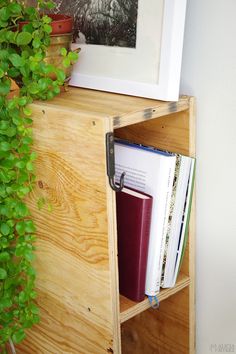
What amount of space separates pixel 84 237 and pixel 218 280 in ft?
1.19

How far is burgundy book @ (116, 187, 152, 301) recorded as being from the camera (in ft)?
3.17

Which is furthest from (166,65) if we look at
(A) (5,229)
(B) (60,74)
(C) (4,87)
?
(A) (5,229)

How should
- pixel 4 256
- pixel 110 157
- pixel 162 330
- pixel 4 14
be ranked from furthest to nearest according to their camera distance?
pixel 162 330, pixel 4 256, pixel 4 14, pixel 110 157

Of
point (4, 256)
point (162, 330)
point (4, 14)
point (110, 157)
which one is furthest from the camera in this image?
point (162, 330)

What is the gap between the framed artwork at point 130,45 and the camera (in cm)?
96

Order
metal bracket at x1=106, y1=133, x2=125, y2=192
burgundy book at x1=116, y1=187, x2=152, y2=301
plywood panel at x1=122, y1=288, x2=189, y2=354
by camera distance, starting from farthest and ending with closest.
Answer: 1. plywood panel at x1=122, y1=288, x2=189, y2=354
2. burgundy book at x1=116, y1=187, x2=152, y2=301
3. metal bracket at x1=106, y1=133, x2=125, y2=192

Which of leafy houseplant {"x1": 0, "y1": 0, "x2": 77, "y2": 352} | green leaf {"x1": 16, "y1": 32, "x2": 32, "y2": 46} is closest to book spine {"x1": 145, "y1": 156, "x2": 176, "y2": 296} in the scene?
leafy houseplant {"x1": 0, "y1": 0, "x2": 77, "y2": 352}

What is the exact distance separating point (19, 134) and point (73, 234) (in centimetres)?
25

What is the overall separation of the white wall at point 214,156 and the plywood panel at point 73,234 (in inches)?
11.8

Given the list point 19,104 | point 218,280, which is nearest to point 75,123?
point 19,104

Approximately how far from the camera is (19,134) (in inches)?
40.4

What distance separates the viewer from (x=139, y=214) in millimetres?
964

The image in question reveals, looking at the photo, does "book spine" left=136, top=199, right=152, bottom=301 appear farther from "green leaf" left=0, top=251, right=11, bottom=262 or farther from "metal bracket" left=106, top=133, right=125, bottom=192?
"green leaf" left=0, top=251, right=11, bottom=262

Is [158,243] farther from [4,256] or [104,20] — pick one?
[104,20]
